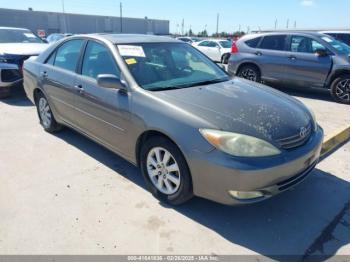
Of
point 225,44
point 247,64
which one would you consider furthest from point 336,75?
point 225,44

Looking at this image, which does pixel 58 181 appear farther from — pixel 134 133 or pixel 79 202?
pixel 134 133

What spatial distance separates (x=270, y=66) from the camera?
827cm

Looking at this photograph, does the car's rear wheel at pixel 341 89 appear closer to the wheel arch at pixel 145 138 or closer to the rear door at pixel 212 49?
the wheel arch at pixel 145 138

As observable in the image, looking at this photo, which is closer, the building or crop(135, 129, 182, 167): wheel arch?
crop(135, 129, 182, 167): wheel arch

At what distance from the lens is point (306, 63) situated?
761cm

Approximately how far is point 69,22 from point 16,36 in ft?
160

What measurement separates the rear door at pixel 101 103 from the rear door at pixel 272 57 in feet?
18.3

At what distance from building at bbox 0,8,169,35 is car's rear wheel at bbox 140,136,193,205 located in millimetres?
51347

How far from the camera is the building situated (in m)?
47.4

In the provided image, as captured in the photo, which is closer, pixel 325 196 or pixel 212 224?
pixel 212 224

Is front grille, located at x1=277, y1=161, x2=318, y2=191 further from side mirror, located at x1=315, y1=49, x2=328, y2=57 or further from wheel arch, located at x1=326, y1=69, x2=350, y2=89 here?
side mirror, located at x1=315, y1=49, x2=328, y2=57

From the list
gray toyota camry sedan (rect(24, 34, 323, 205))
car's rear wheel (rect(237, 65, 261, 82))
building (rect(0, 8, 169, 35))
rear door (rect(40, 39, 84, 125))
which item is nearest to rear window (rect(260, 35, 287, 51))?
car's rear wheel (rect(237, 65, 261, 82))

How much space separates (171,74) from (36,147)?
7.81 ft

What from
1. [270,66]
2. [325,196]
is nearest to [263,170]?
[325,196]
